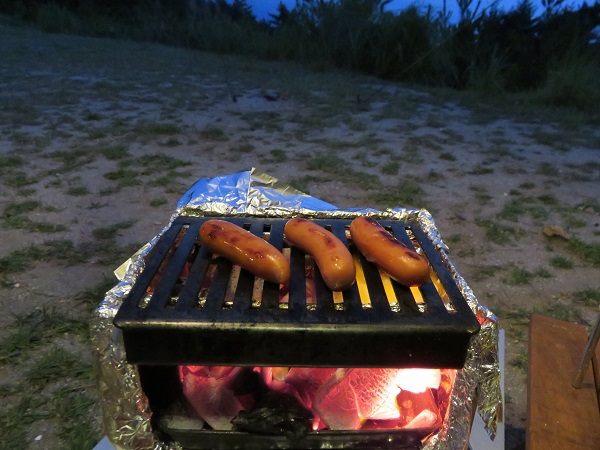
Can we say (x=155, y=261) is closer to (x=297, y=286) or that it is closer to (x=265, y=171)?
(x=297, y=286)

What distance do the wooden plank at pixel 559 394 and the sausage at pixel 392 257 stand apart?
0.50 m

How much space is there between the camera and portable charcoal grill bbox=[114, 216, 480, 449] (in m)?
1.16

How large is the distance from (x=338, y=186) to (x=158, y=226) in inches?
69.3

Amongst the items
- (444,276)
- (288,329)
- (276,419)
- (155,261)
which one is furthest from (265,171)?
(288,329)

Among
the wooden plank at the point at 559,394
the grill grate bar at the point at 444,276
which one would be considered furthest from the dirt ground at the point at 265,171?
the grill grate bar at the point at 444,276

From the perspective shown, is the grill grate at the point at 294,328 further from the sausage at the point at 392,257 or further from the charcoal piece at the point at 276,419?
the charcoal piece at the point at 276,419

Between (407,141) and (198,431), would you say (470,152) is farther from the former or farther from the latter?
(198,431)

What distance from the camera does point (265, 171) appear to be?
5031 mm

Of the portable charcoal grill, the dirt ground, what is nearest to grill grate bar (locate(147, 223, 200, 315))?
the portable charcoal grill

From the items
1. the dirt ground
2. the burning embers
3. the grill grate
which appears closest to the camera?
the grill grate

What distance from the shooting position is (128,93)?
811 centimetres

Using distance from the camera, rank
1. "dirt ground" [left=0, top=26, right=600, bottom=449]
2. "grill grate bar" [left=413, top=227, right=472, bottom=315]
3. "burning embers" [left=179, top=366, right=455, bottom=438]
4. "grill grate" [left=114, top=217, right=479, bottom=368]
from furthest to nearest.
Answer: "dirt ground" [left=0, top=26, right=600, bottom=449]
"burning embers" [left=179, top=366, right=455, bottom=438]
"grill grate bar" [left=413, top=227, right=472, bottom=315]
"grill grate" [left=114, top=217, right=479, bottom=368]

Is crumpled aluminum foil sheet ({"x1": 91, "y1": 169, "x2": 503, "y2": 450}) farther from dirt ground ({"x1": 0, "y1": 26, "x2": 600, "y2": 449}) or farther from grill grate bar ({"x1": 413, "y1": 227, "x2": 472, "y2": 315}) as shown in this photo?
dirt ground ({"x1": 0, "y1": 26, "x2": 600, "y2": 449})

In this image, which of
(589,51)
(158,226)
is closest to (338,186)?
(158,226)
